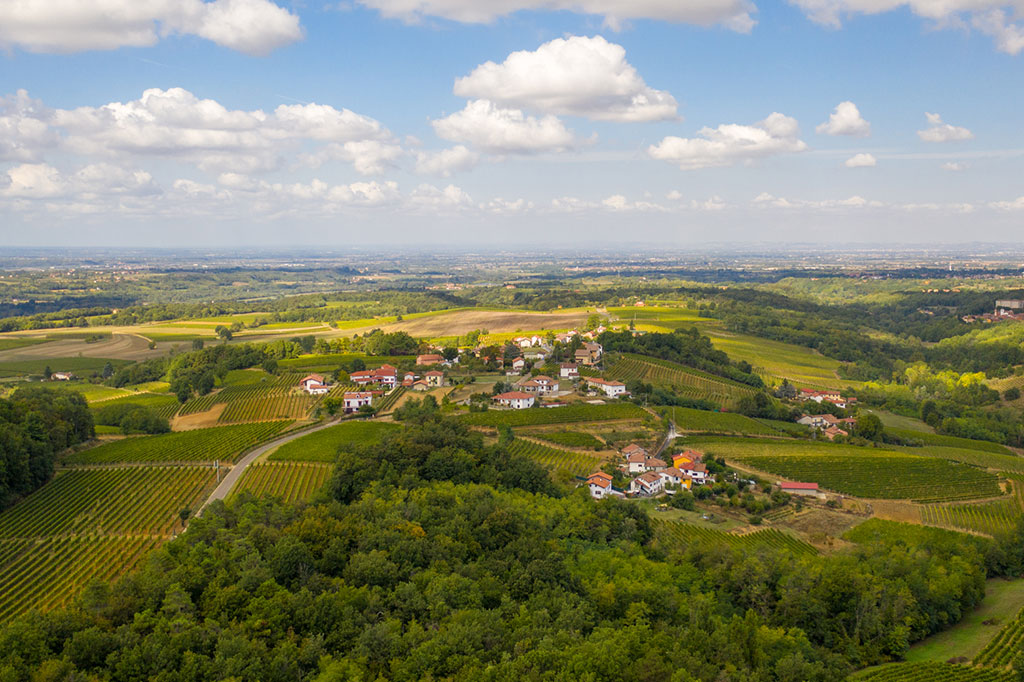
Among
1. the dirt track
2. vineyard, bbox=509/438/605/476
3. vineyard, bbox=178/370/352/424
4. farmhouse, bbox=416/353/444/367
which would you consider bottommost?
vineyard, bbox=509/438/605/476

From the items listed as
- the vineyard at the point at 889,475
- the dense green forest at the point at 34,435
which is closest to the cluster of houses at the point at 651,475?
the vineyard at the point at 889,475

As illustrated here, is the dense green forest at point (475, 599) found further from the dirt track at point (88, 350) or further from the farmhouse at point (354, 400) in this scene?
A: the dirt track at point (88, 350)

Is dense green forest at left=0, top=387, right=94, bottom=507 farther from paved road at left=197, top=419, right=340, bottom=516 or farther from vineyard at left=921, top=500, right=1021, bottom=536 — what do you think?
vineyard at left=921, top=500, right=1021, bottom=536

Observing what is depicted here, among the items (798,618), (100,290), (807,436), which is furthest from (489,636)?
(100,290)

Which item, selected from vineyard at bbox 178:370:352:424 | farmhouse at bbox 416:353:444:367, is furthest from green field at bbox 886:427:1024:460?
vineyard at bbox 178:370:352:424

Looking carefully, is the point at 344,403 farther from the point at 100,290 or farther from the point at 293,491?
the point at 100,290

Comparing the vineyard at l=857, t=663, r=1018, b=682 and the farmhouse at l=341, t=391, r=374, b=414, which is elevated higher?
the farmhouse at l=341, t=391, r=374, b=414

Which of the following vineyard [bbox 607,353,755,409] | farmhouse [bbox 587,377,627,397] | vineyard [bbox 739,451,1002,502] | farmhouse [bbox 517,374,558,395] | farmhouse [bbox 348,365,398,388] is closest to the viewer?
vineyard [bbox 739,451,1002,502]

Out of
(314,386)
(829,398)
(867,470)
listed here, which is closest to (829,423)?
(829,398)
